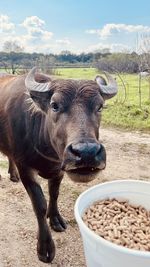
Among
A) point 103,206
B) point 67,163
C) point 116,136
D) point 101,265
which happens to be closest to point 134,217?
point 103,206

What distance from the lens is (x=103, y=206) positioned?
8.52ft

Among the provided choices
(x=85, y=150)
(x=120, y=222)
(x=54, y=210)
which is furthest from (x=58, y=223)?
(x=85, y=150)

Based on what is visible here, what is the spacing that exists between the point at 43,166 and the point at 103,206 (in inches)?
33.7

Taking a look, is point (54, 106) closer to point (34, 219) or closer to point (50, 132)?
point (50, 132)

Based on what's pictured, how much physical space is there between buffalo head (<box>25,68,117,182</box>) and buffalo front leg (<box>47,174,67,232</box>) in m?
0.84

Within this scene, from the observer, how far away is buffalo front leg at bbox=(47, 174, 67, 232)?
144 inches

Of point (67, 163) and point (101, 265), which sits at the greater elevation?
point (67, 163)

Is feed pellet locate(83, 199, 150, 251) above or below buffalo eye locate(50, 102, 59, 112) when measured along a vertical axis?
below

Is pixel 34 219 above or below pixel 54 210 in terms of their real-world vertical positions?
below

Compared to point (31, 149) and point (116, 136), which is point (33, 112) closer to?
point (31, 149)

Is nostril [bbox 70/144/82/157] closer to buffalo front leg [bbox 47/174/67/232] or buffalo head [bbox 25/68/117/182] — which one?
buffalo head [bbox 25/68/117/182]

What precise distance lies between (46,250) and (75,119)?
1.44 meters

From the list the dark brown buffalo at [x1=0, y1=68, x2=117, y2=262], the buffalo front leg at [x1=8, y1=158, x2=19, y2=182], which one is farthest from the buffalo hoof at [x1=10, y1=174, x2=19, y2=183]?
the dark brown buffalo at [x1=0, y1=68, x2=117, y2=262]

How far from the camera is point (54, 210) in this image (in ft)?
12.2
